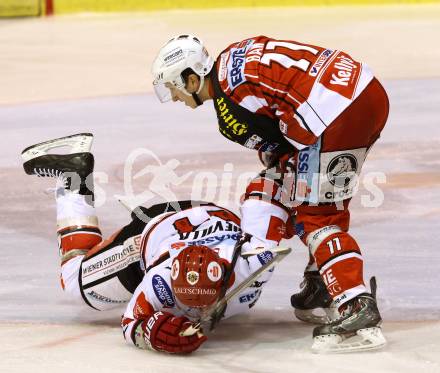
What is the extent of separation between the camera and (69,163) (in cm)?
670

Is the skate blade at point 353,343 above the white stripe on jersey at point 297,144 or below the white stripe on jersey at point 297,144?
below

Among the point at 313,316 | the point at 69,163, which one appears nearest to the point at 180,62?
the point at 69,163

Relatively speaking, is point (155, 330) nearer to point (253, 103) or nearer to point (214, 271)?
point (214, 271)

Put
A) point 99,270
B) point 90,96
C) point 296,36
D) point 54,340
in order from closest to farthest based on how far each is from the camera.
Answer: point 54,340, point 99,270, point 90,96, point 296,36

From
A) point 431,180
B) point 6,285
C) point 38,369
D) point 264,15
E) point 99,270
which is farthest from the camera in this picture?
point 264,15

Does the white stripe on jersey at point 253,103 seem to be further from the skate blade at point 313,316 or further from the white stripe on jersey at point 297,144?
the skate blade at point 313,316

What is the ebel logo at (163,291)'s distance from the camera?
5434 millimetres

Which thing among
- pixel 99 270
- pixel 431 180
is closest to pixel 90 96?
pixel 431 180

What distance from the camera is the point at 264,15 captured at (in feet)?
53.3

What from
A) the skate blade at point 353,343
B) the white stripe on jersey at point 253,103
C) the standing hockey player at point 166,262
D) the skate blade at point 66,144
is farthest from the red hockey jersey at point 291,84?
the skate blade at point 66,144

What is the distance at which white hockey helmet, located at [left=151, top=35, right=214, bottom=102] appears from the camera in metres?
5.73

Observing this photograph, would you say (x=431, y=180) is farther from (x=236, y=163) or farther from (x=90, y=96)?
(x=90, y=96)

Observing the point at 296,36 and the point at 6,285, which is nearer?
the point at 6,285

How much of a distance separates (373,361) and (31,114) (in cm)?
611
